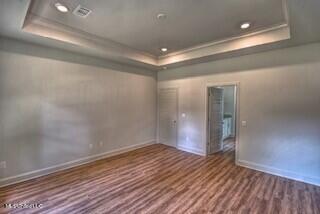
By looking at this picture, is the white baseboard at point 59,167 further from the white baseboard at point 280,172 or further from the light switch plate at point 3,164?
the white baseboard at point 280,172

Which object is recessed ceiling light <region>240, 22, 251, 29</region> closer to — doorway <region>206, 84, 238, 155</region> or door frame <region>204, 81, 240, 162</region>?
door frame <region>204, 81, 240, 162</region>

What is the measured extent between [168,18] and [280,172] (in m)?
3.94

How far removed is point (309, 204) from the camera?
2.74 metres

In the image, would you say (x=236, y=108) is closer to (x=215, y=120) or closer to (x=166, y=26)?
(x=215, y=120)

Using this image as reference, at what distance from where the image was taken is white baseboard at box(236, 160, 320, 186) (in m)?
3.41

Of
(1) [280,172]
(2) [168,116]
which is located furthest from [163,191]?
(2) [168,116]

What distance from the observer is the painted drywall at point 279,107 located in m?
3.43

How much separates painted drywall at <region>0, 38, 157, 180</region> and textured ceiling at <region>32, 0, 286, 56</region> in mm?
1010

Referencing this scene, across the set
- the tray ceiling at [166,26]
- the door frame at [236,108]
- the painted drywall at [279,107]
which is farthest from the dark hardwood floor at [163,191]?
the tray ceiling at [166,26]

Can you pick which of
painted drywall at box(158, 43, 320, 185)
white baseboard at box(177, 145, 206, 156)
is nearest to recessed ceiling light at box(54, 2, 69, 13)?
painted drywall at box(158, 43, 320, 185)

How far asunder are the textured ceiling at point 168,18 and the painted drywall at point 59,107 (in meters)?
1.01

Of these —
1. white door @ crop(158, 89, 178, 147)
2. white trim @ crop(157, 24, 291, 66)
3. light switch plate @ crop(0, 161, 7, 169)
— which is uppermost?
white trim @ crop(157, 24, 291, 66)

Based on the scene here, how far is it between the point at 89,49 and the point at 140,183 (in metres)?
3.11

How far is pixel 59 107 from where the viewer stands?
12.9 feet
